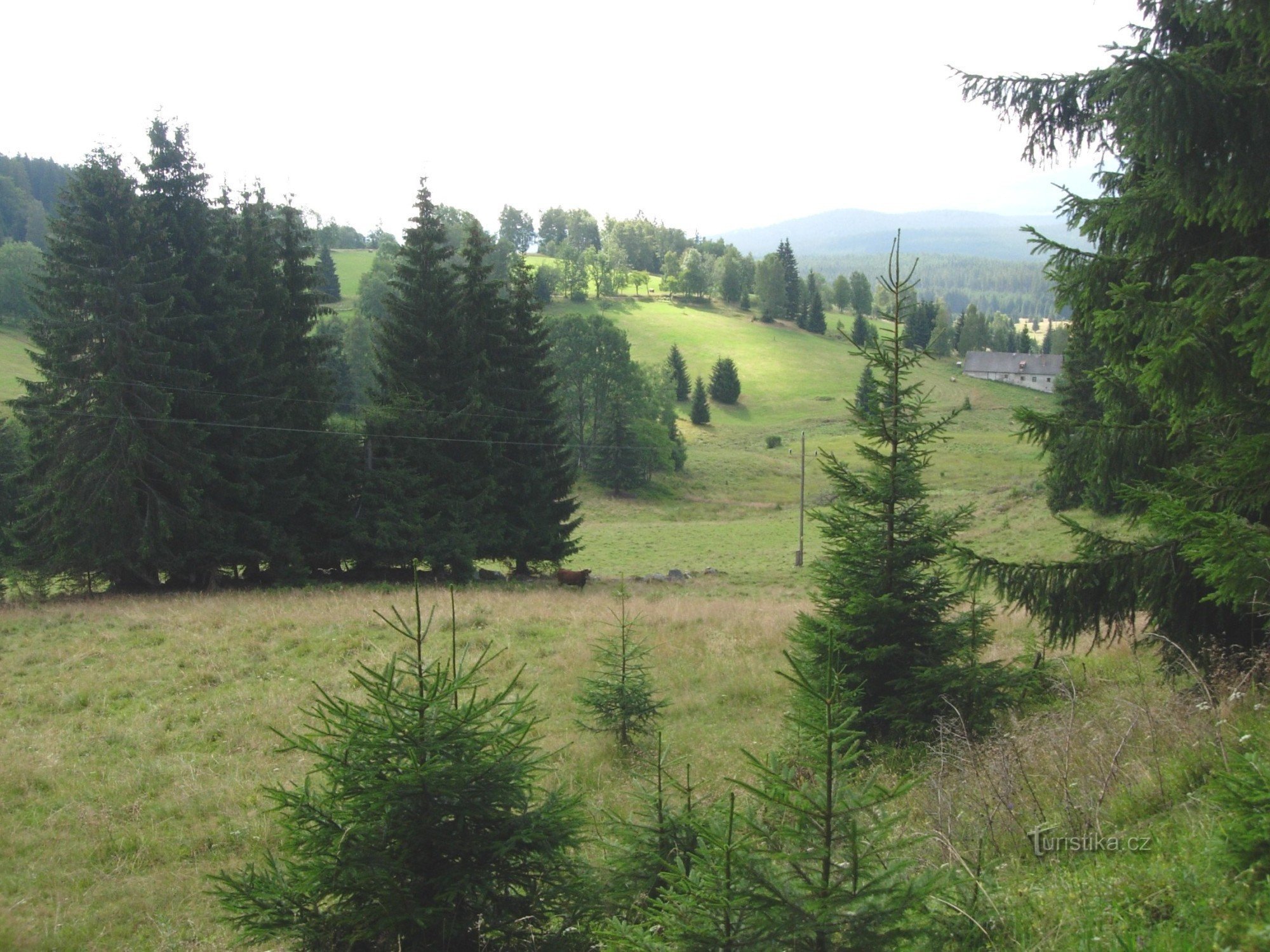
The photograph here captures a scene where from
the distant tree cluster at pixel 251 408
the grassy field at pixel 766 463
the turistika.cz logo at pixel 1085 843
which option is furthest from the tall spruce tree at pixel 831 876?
the distant tree cluster at pixel 251 408

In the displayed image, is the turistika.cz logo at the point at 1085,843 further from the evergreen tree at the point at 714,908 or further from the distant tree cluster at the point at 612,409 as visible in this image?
the distant tree cluster at the point at 612,409

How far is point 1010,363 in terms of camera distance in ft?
355

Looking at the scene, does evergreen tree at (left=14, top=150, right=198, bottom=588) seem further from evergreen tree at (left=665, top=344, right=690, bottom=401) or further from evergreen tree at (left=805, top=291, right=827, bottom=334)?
evergreen tree at (left=805, top=291, right=827, bottom=334)

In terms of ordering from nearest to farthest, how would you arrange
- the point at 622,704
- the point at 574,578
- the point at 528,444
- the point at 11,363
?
the point at 622,704
the point at 574,578
the point at 528,444
the point at 11,363

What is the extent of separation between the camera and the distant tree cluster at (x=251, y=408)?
21.1m

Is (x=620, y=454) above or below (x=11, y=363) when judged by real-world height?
below

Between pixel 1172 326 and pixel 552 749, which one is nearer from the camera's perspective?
pixel 1172 326

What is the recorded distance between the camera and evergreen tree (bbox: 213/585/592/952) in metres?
3.23

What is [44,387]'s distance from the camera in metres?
21.3

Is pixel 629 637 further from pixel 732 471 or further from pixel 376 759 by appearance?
pixel 732 471

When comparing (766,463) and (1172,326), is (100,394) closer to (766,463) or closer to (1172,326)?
(1172,326)

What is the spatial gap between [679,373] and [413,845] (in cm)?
8138

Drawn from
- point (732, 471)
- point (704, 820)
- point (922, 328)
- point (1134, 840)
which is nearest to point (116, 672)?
point (704, 820)

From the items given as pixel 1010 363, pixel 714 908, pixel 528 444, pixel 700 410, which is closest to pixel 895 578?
pixel 714 908
